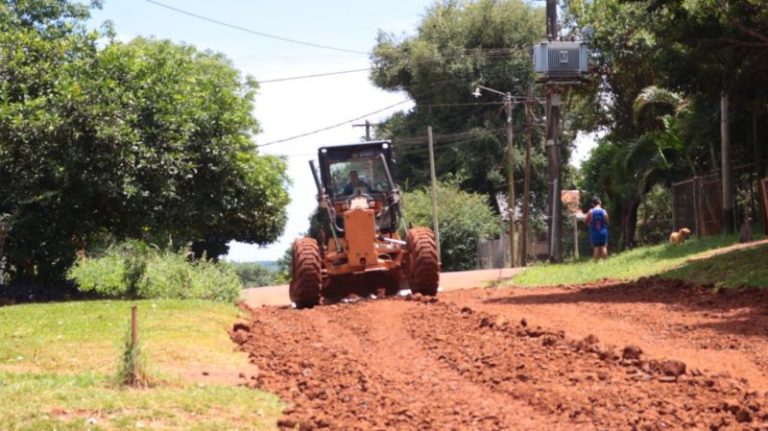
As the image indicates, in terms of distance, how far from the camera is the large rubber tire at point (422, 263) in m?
22.0

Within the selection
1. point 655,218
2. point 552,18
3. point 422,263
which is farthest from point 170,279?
point 655,218

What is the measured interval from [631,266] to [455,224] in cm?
2798

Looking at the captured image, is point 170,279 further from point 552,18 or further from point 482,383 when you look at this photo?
point 552,18

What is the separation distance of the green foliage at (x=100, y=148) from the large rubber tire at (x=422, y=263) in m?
5.57

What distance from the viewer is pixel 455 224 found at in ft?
178

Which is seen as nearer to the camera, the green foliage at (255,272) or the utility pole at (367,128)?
the utility pole at (367,128)

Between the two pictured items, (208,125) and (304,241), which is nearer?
(304,241)

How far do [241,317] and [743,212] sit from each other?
56.0 ft

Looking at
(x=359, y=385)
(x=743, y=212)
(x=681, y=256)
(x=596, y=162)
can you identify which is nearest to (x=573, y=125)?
(x=596, y=162)

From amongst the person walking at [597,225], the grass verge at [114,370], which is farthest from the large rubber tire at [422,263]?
the person walking at [597,225]

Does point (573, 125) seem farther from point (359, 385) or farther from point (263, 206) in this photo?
point (359, 385)

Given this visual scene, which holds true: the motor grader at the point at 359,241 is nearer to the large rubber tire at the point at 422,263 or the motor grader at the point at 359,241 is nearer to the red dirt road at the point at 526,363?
the large rubber tire at the point at 422,263

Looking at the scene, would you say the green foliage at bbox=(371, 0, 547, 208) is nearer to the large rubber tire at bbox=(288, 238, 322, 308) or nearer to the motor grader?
the motor grader

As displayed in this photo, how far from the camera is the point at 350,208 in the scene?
22922 millimetres
